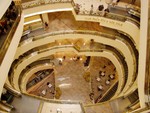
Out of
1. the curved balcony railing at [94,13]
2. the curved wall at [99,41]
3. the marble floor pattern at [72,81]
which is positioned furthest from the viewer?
the marble floor pattern at [72,81]

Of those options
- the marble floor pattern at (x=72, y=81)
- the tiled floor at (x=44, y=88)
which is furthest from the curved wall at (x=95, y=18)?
the tiled floor at (x=44, y=88)

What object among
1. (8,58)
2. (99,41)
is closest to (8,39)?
(8,58)

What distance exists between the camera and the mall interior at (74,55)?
11.0 m

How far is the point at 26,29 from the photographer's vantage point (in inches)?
642

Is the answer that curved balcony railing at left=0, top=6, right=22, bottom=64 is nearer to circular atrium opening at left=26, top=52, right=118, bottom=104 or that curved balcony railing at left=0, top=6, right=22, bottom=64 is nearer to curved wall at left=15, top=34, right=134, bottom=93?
curved wall at left=15, top=34, right=134, bottom=93

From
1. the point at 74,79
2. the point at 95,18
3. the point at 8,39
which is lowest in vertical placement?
the point at 74,79

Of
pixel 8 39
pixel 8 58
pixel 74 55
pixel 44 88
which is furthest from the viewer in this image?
pixel 74 55

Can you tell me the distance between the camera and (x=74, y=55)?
1989cm

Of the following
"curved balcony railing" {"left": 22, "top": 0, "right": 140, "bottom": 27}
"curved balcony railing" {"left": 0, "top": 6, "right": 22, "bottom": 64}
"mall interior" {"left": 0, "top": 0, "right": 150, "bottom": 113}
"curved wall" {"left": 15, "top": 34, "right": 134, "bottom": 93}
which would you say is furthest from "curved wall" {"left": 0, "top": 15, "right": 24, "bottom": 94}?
"curved wall" {"left": 15, "top": 34, "right": 134, "bottom": 93}

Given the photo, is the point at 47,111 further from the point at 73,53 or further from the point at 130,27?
the point at 73,53

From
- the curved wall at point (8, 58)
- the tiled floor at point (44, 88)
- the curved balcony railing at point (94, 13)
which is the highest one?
the curved balcony railing at point (94, 13)

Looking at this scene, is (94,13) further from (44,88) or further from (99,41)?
(44,88)

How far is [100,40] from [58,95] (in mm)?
5615

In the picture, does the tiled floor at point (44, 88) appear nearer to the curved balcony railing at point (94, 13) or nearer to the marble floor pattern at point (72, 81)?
the marble floor pattern at point (72, 81)
